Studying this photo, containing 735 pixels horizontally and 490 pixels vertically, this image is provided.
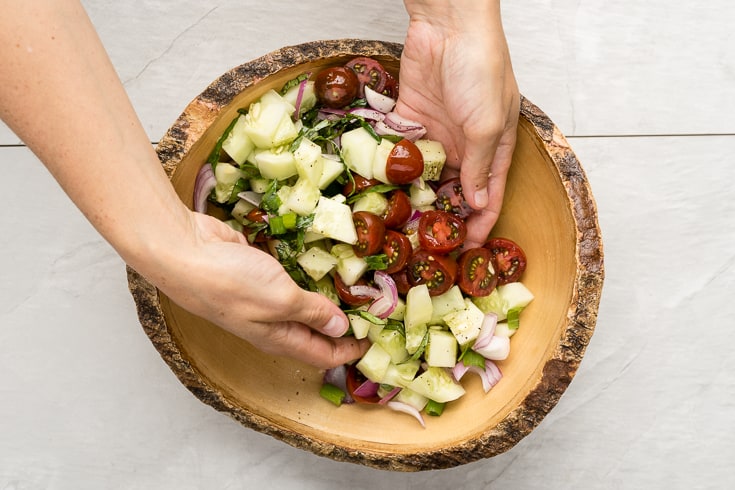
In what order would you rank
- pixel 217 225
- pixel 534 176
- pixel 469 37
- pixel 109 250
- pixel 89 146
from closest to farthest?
pixel 89 146 → pixel 217 225 → pixel 469 37 → pixel 534 176 → pixel 109 250

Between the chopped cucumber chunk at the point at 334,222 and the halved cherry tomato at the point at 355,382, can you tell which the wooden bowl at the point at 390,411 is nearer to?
the halved cherry tomato at the point at 355,382

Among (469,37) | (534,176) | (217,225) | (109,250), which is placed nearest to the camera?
(217,225)

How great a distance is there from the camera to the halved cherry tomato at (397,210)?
58.8 inches

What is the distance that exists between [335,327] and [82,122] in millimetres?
600

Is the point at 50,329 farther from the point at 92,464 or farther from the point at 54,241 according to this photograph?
the point at 92,464

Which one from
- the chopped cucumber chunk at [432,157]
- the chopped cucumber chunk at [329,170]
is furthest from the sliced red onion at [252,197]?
the chopped cucumber chunk at [432,157]

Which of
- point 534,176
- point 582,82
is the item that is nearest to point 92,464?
point 534,176

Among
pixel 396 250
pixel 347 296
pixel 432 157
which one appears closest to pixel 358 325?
pixel 347 296

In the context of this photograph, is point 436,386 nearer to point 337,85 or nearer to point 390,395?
point 390,395

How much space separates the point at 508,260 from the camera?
5.15 feet

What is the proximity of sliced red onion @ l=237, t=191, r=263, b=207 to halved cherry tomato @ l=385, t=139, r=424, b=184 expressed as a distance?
27 cm

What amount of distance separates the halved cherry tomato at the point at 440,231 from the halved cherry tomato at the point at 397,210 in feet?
0.13

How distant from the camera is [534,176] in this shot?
1.51m

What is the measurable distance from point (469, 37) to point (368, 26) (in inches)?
18.0
